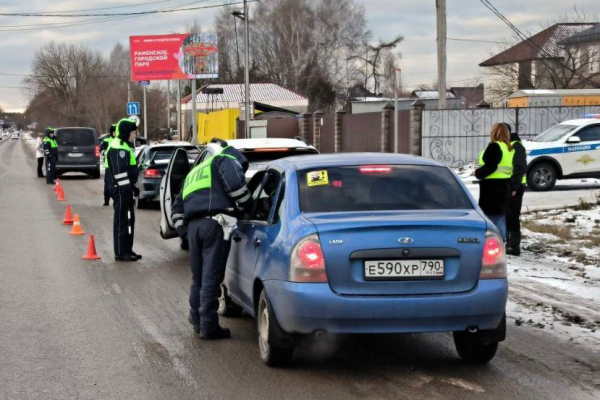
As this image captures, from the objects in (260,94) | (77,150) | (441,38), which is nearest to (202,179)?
(441,38)

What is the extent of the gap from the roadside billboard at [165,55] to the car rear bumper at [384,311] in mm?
49518

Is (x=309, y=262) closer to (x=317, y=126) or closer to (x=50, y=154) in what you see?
(x=50, y=154)

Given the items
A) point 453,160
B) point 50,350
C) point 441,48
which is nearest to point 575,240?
point 50,350

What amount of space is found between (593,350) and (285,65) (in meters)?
84.1

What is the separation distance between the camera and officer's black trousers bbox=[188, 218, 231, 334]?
6950 millimetres

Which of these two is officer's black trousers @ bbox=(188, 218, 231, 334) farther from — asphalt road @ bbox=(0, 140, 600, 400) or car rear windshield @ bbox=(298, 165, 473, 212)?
car rear windshield @ bbox=(298, 165, 473, 212)

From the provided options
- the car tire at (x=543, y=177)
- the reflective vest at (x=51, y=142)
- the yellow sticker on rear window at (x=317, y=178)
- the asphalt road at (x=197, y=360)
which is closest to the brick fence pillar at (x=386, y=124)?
the reflective vest at (x=51, y=142)

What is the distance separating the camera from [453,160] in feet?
99.7

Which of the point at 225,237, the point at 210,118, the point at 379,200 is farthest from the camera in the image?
the point at 210,118

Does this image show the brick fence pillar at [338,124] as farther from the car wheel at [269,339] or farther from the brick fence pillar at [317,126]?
the car wheel at [269,339]

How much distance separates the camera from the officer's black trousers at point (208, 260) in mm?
6950

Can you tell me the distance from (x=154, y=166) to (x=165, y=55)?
3677cm

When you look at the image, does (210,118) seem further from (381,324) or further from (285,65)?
(381,324)

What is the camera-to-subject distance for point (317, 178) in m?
6.27
